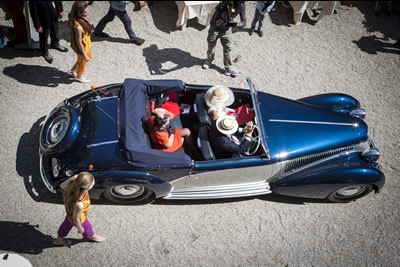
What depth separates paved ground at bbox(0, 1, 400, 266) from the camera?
5.05 metres

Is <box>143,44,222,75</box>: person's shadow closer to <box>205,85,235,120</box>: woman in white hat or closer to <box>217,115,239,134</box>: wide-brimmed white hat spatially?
<box>205,85,235,120</box>: woman in white hat

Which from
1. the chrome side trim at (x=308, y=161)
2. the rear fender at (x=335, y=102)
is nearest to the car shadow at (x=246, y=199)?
the chrome side trim at (x=308, y=161)

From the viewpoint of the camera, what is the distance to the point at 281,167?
5.14m

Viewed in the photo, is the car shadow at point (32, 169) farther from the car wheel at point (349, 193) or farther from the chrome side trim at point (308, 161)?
the car wheel at point (349, 193)

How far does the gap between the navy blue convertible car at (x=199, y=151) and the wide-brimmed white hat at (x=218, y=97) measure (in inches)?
6.3

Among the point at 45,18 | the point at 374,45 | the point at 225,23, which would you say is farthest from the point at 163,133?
the point at 374,45

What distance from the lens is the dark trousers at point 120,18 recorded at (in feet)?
23.6

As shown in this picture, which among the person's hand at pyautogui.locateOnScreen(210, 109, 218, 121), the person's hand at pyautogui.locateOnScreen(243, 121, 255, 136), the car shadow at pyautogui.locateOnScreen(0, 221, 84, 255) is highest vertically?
the person's hand at pyautogui.locateOnScreen(210, 109, 218, 121)

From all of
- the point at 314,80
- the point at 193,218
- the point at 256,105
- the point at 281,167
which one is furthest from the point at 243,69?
the point at 193,218

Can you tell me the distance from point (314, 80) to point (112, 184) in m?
5.17

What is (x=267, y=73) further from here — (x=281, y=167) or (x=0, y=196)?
(x=0, y=196)

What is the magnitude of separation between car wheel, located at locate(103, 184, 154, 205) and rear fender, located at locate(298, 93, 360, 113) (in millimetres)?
3375

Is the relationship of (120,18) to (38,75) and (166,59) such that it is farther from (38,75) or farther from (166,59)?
(38,75)

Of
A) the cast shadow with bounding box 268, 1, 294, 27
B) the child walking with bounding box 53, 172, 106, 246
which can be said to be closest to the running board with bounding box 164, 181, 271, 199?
the child walking with bounding box 53, 172, 106, 246
